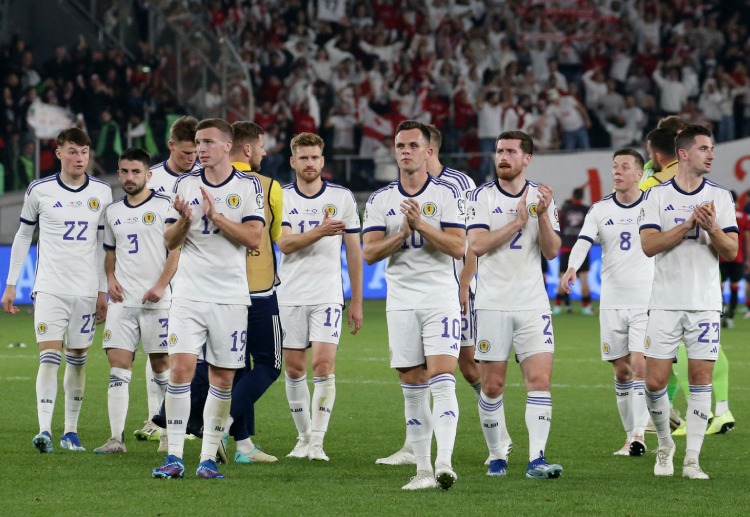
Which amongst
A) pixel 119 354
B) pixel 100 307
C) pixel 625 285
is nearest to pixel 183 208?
pixel 119 354

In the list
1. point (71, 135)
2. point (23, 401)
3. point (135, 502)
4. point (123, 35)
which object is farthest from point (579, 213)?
point (135, 502)

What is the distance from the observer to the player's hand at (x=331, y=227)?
27.2 feet

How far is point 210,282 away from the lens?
768cm

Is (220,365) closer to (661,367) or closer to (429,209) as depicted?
(429,209)

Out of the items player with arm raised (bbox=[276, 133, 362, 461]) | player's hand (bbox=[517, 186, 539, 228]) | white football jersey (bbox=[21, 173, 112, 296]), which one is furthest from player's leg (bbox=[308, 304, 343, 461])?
player's hand (bbox=[517, 186, 539, 228])

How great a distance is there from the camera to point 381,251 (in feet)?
24.9

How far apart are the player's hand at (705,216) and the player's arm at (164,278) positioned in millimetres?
3365

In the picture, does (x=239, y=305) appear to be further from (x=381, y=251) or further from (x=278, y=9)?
(x=278, y=9)

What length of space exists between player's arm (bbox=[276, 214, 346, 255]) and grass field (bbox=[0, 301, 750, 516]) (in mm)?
1422

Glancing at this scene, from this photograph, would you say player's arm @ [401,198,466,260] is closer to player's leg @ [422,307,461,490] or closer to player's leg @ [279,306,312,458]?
player's leg @ [422,307,461,490]

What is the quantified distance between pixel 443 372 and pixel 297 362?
178 centimetres

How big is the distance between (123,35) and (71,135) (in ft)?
52.5

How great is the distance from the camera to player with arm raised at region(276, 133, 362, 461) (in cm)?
895

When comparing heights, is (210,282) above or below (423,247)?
below
